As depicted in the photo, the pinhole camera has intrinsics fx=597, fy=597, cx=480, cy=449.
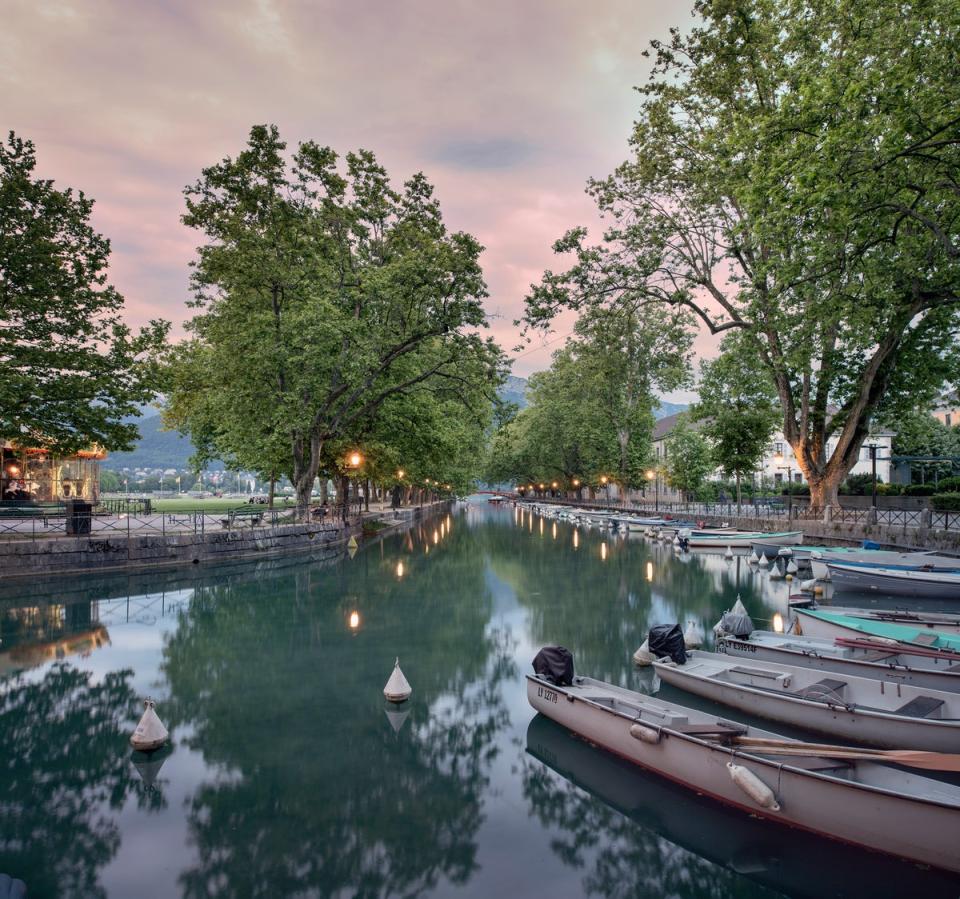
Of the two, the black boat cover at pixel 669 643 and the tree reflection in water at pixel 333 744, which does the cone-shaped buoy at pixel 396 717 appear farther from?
the black boat cover at pixel 669 643

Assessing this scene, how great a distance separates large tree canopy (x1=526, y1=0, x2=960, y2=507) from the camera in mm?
17078

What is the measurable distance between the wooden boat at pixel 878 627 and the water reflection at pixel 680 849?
24.1 ft

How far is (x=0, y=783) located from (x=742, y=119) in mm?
29315

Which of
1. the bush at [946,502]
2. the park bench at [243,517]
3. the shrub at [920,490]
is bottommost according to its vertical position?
the park bench at [243,517]

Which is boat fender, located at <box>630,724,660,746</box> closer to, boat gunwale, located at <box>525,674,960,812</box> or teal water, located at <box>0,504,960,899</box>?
boat gunwale, located at <box>525,674,960,812</box>

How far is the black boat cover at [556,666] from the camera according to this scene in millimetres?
10688

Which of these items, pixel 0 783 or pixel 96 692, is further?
pixel 96 692

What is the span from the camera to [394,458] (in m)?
46.1

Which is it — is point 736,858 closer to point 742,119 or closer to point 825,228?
point 825,228

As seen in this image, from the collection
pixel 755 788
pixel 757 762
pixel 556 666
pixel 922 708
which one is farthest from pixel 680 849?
pixel 922 708

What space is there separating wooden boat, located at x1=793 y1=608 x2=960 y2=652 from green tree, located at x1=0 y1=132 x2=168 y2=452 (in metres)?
26.0

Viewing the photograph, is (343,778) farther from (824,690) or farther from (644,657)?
(824,690)

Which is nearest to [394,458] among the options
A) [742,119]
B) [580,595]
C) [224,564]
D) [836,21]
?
[224,564]

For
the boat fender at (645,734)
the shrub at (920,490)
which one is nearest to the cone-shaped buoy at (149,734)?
the boat fender at (645,734)
